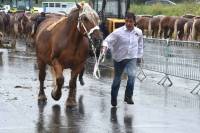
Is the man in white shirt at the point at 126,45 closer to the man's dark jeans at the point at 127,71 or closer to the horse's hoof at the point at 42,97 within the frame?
the man's dark jeans at the point at 127,71

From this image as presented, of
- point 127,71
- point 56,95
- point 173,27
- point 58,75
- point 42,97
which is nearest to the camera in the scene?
point 58,75

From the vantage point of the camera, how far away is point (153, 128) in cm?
1005

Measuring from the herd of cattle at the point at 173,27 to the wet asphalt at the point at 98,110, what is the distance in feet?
62.6

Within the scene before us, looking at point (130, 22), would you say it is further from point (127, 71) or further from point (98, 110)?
point (98, 110)

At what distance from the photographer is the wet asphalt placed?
9.96 meters

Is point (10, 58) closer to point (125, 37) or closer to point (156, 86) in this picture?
point (156, 86)

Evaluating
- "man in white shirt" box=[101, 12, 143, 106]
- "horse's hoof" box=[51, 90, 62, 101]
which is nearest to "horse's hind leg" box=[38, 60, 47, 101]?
"horse's hoof" box=[51, 90, 62, 101]

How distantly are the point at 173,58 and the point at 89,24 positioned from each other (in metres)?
5.94

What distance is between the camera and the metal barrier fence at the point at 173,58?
15909 millimetres

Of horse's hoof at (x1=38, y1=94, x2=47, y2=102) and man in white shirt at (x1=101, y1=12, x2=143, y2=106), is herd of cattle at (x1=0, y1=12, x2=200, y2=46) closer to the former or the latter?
horse's hoof at (x1=38, y1=94, x2=47, y2=102)

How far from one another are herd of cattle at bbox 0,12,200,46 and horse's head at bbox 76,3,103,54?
69.6 feet

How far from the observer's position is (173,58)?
1678cm

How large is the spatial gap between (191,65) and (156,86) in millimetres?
1053

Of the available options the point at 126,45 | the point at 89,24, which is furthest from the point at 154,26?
the point at 89,24
